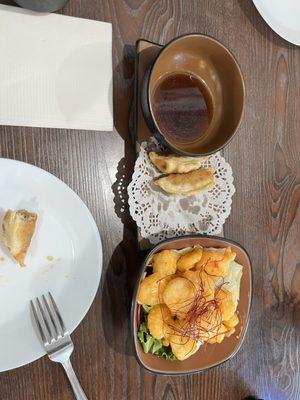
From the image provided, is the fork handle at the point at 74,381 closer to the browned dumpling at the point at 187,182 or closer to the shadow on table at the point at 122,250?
the shadow on table at the point at 122,250

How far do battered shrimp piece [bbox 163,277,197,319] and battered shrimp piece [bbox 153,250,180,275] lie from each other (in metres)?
0.03

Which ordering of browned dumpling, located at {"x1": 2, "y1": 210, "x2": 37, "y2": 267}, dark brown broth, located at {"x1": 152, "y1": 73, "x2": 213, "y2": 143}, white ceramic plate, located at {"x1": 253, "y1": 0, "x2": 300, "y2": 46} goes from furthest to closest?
white ceramic plate, located at {"x1": 253, "y1": 0, "x2": 300, "y2": 46} < dark brown broth, located at {"x1": 152, "y1": 73, "x2": 213, "y2": 143} < browned dumpling, located at {"x1": 2, "y1": 210, "x2": 37, "y2": 267}

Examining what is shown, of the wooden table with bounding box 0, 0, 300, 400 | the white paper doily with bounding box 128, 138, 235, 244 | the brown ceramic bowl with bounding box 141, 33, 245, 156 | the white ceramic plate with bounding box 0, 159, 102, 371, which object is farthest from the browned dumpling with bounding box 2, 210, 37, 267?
the brown ceramic bowl with bounding box 141, 33, 245, 156

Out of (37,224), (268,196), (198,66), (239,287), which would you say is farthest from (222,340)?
(198,66)

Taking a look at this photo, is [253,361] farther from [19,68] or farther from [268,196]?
[19,68]

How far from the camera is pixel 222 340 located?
1076mm

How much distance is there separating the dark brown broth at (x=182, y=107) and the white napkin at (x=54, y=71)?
133mm

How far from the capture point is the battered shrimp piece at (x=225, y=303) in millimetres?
1019

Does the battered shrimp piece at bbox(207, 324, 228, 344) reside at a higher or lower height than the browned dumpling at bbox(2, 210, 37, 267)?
lower

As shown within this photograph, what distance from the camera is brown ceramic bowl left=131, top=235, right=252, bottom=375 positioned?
0.98 m

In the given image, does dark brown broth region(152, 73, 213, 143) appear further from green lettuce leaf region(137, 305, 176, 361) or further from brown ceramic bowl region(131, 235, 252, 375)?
green lettuce leaf region(137, 305, 176, 361)

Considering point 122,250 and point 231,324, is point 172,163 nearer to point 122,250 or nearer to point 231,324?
point 122,250

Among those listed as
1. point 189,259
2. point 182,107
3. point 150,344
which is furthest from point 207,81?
point 150,344

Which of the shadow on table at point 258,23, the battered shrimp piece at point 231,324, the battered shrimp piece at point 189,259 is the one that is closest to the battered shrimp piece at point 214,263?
the battered shrimp piece at point 189,259
